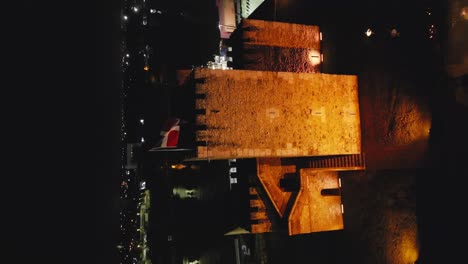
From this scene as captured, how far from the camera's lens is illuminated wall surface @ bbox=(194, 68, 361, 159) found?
20.1 feet

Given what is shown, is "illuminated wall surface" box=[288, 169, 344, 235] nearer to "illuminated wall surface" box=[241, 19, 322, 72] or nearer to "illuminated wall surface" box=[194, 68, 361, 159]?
"illuminated wall surface" box=[194, 68, 361, 159]

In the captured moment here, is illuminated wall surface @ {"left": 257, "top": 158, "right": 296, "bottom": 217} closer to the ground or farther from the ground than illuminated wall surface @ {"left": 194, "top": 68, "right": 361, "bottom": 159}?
closer to the ground

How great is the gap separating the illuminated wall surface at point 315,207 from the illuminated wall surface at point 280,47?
306 centimetres

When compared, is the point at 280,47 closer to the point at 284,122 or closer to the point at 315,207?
the point at 284,122

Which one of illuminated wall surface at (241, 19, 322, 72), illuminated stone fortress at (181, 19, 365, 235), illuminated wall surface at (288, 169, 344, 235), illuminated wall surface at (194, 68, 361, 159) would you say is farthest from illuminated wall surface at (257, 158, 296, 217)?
illuminated wall surface at (241, 19, 322, 72)

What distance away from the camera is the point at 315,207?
777 centimetres

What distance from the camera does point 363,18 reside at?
7691mm

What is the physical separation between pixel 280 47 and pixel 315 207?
4.63 metres

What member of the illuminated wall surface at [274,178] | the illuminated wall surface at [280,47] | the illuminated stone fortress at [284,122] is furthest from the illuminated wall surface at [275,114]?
the illuminated wall surface at [274,178]

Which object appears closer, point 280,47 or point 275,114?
point 275,114

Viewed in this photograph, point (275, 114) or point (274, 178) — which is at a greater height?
point (275, 114)

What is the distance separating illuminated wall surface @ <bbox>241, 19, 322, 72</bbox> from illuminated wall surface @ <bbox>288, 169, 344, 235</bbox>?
3.06 meters

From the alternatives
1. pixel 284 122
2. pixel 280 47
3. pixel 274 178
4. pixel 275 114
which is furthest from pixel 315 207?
pixel 280 47

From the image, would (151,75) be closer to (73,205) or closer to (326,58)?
(326,58)
